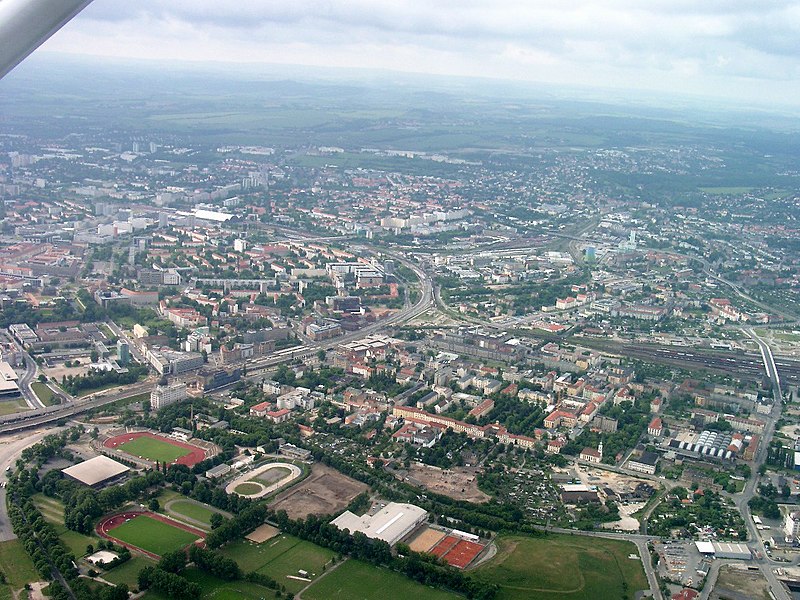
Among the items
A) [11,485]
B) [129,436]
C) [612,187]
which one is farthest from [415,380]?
[612,187]

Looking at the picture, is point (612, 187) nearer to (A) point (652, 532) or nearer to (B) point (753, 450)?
(B) point (753, 450)

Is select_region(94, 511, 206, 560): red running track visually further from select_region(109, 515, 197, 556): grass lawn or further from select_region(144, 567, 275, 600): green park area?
select_region(144, 567, 275, 600): green park area

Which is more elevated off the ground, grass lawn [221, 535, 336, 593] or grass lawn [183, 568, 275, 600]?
grass lawn [183, 568, 275, 600]

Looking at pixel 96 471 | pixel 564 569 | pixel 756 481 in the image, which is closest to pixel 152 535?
pixel 96 471

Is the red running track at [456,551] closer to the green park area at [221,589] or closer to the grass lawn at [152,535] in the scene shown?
the green park area at [221,589]

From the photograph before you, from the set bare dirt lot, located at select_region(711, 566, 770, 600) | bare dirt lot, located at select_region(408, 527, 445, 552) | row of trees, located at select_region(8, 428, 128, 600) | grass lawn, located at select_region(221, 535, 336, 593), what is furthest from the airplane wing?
bare dirt lot, located at select_region(711, 566, 770, 600)

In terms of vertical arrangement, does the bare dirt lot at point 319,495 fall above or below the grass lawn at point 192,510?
above

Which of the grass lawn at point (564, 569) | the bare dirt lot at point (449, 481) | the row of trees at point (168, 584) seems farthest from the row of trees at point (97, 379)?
the grass lawn at point (564, 569)
